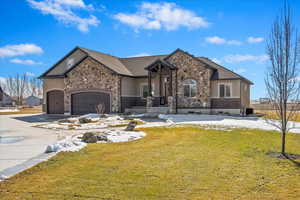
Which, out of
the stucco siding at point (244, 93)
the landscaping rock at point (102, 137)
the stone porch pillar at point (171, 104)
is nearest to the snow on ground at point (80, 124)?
the landscaping rock at point (102, 137)

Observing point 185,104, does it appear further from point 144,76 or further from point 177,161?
point 177,161

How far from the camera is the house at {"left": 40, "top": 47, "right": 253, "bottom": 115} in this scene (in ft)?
77.9

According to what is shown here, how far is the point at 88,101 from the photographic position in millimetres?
26031

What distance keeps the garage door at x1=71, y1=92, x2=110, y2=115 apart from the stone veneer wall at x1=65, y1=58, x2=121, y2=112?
49 centimetres

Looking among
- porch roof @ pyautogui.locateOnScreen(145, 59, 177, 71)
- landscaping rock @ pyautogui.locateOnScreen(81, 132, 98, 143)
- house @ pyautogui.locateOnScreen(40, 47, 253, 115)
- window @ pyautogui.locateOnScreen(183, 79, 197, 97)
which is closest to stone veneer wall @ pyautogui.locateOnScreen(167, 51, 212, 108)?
house @ pyautogui.locateOnScreen(40, 47, 253, 115)

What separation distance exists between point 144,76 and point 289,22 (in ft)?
61.4

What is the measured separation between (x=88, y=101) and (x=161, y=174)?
2090cm

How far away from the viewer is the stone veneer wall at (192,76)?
78.1ft

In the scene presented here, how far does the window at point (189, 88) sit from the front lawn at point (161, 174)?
14726 millimetres

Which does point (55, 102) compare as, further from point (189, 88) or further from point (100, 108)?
point (189, 88)

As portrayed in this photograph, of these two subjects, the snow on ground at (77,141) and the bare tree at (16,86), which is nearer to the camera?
the snow on ground at (77,141)

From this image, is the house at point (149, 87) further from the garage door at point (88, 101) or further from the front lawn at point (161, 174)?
the front lawn at point (161, 174)

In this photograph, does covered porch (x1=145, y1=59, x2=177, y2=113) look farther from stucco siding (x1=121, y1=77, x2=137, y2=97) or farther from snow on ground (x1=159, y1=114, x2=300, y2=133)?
snow on ground (x1=159, y1=114, x2=300, y2=133)

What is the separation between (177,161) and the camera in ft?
24.3
